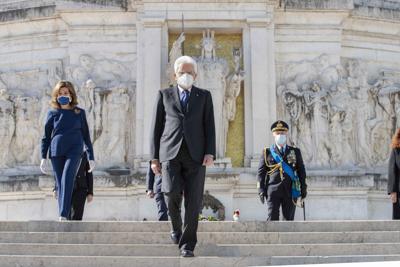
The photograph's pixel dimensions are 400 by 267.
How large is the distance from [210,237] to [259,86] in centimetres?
824

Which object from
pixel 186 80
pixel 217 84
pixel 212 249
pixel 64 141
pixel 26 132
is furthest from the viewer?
pixel 26 132

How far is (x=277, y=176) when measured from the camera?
1099 centimetres

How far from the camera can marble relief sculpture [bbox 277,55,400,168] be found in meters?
17.0

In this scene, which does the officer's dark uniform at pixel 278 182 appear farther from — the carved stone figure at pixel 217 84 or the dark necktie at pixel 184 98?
the carved stone figure at pixel 217 84

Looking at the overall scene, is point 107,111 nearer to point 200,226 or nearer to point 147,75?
point 147,75

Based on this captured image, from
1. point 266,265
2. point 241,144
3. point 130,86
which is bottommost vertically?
point 266,265

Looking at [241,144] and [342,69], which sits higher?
[342,69]

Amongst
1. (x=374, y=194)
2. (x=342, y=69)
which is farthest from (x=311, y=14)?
(x=374, y=194)

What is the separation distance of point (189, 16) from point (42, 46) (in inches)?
165

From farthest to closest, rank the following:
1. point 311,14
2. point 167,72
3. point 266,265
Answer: point 311,14, point 167,72, point 266,265

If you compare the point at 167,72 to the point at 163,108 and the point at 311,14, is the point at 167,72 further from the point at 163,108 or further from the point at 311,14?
the point at 163,108

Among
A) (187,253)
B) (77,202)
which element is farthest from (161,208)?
(187,253)

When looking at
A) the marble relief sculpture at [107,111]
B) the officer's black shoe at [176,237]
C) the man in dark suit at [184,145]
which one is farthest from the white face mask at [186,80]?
the marble relief sculpture at [107,111]

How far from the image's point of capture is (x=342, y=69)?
17703 mm
